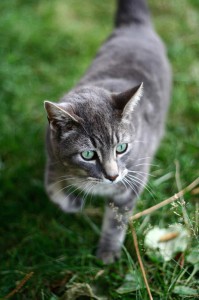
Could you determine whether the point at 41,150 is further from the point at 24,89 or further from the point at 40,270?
the point at 40,270

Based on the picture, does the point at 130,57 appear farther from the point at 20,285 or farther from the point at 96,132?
the point at 20,285

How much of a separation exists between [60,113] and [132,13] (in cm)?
164

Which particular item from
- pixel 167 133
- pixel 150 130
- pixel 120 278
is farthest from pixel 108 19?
pixel 120 278

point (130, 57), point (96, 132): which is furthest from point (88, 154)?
point (130, 57)

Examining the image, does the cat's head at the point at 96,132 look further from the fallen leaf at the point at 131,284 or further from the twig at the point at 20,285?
the twig at the point at 20,285

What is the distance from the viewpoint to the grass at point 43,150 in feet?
8.14

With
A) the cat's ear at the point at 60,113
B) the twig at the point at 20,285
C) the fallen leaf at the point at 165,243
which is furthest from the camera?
the fallen leaf at the point at 165,243

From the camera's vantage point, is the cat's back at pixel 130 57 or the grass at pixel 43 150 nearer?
the grass at pixel 43 150

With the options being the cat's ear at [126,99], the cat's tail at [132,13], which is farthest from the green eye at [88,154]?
the cat's tail at [132,13]

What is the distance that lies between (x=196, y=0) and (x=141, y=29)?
1.56 m

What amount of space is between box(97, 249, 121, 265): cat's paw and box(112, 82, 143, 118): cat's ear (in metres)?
0.95

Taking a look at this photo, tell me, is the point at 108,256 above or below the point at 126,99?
below

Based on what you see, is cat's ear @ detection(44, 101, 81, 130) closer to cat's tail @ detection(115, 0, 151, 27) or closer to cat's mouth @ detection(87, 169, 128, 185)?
cat's mouth @ detection(87, 169, 128, 185)

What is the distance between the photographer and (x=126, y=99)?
7.18 feet
